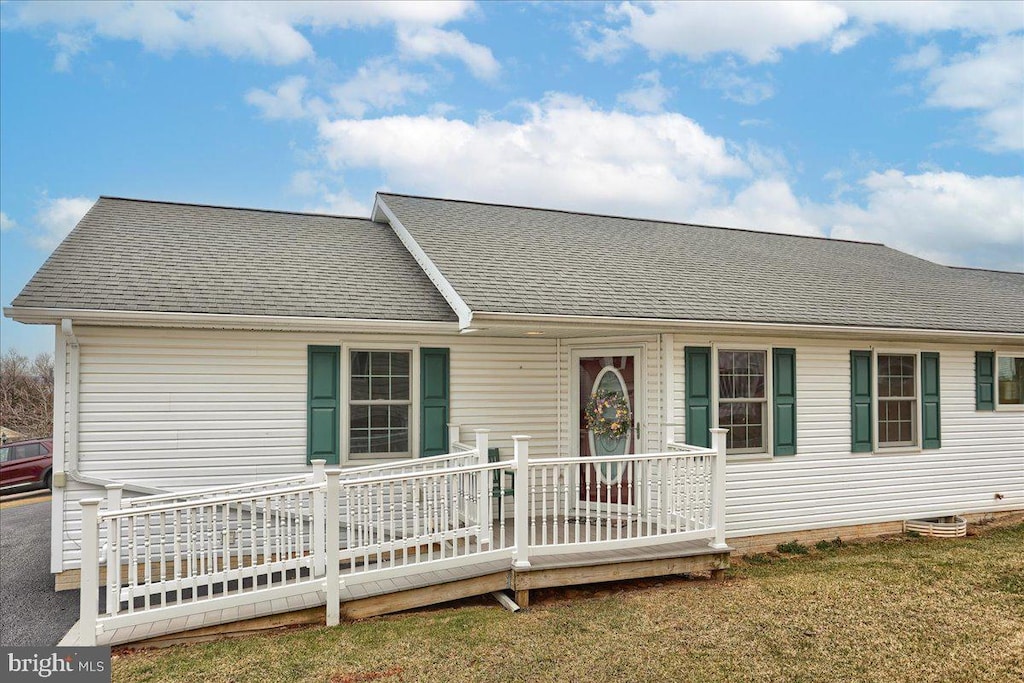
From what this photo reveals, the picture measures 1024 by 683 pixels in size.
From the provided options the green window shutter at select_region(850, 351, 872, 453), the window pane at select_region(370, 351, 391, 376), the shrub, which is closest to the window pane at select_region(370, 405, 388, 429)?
the window pane at select_region(370, 351, 391, 376)

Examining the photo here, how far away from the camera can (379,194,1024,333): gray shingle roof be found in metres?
7.79

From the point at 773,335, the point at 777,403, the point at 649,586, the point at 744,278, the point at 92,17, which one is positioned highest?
the point at 92,17

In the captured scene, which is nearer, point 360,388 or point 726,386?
point 360,388

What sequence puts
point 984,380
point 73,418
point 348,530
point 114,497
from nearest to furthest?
1. point 114,497
2. point 348,530
3. point 73,418
4. point 984,380

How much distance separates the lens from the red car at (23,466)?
16.5 m

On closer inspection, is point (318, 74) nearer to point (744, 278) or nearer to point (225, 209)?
point (225, 209)

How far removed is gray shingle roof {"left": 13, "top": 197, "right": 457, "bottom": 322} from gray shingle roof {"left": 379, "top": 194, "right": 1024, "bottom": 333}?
0.71m

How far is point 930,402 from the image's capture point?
930 centimetres

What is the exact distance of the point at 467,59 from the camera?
52.0 feet

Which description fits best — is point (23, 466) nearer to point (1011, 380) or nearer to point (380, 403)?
point (380, 403)

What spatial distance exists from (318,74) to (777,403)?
14.9 m

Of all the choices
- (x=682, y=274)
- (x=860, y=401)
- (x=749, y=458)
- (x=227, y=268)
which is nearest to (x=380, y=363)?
(x=227, y=268)

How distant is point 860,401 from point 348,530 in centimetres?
712

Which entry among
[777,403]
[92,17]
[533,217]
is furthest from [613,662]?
[92,17]
